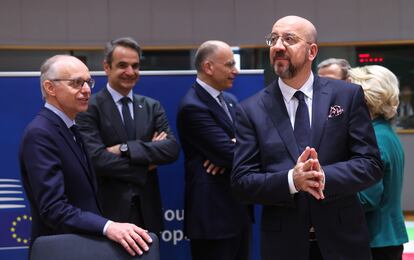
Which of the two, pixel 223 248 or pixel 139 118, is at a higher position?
pixel 139 118

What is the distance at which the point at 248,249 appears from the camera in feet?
11.4

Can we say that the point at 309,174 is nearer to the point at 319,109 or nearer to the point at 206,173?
the point at 319,109

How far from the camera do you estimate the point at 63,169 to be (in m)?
2.26

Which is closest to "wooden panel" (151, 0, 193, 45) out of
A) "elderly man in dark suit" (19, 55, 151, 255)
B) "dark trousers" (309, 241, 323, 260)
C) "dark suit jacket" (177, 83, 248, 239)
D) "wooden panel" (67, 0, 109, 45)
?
"wooden panel" (67, 0, 109, 45)

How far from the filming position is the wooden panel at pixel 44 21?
8.30 m

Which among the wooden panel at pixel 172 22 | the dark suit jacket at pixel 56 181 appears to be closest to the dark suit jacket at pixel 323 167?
the dark suit jacket at pixel 56 181

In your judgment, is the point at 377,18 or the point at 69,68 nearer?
the point at 69,68

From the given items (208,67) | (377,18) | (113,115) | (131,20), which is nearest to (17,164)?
(113,115)

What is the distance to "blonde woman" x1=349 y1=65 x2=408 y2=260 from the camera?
2.72 meters

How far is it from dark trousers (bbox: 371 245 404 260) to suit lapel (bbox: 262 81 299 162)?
0.88 metres

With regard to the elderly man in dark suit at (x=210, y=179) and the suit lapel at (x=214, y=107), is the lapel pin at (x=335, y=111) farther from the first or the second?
the suit lapel at (x=214, y=107)

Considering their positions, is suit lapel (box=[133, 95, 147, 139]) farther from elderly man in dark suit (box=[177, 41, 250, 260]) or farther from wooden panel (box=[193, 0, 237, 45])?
wooden panel (box=[193, 0, 237, 45])

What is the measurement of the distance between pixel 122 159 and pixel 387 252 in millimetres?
1431

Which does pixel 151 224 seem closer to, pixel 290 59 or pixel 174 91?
pixel 174 91
